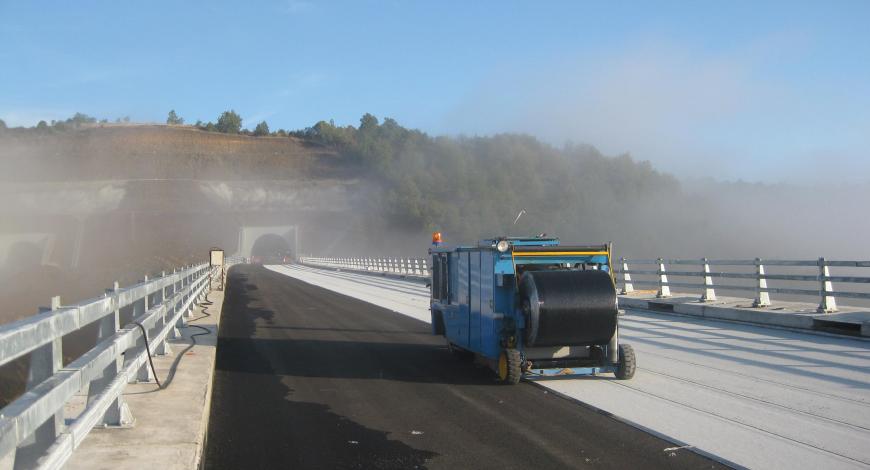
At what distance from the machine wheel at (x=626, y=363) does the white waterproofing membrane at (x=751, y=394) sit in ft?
0.45

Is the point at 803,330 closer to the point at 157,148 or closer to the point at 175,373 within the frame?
the point at 175,373

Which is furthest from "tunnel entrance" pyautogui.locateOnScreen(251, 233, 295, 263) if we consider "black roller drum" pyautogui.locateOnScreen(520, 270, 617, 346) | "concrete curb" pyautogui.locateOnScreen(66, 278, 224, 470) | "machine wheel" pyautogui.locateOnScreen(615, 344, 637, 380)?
"black roller drum" pyautogui.locateOnScreen(520, 270, 617, 346)

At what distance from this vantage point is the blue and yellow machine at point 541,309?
31.6 ft

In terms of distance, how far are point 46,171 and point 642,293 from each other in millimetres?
154047

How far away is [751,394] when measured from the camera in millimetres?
9164

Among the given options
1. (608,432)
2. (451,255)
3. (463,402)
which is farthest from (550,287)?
(451,255)

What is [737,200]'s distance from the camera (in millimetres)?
109125

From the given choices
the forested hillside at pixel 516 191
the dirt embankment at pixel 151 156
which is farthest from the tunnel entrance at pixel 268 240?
the dirt embankment at pixel 151 156

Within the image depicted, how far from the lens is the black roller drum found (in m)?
9.53

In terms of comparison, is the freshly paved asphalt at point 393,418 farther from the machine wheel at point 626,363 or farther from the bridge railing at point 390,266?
the bridge railing at point 390,266

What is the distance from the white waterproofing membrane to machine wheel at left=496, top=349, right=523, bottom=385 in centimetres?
48

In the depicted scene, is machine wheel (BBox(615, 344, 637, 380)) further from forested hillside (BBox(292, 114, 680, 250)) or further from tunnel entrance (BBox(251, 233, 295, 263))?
tunnel entrance (BBox(251, 233, 295, 263))

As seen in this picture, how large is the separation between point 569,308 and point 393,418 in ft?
8.88

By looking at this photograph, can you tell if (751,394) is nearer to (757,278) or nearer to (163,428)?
(163,428)
